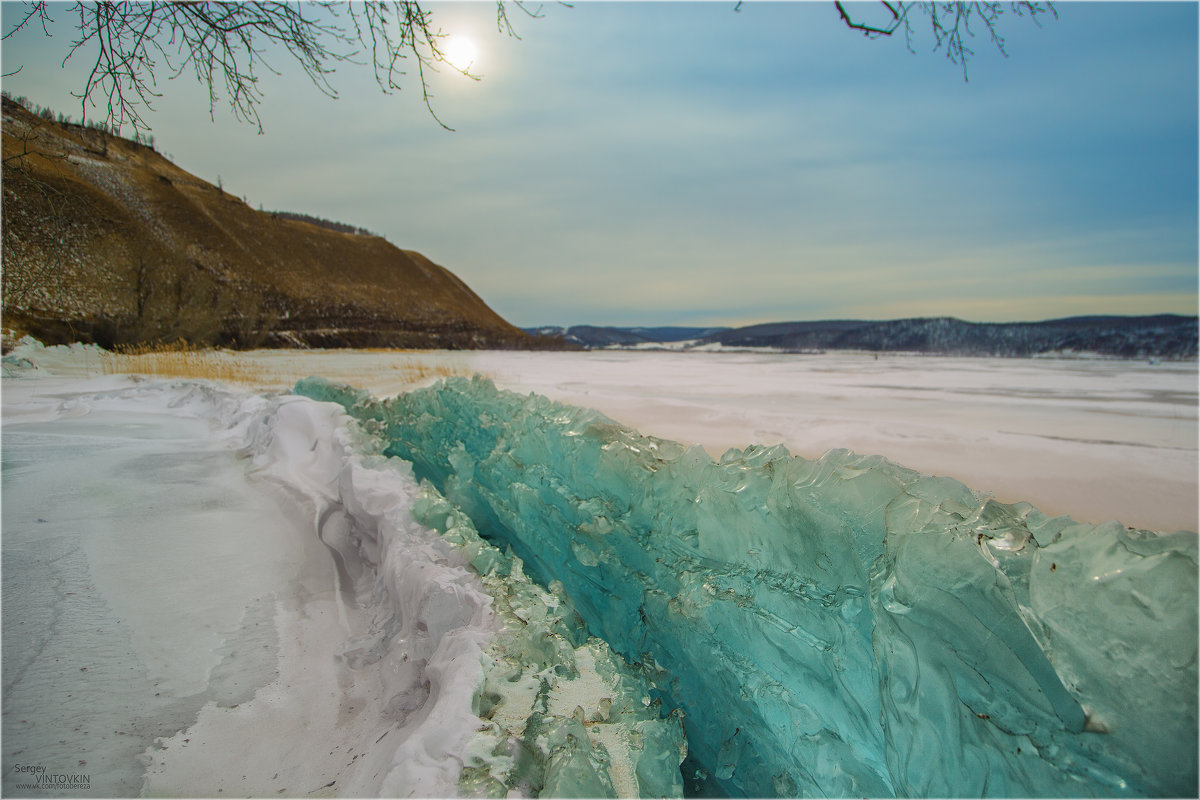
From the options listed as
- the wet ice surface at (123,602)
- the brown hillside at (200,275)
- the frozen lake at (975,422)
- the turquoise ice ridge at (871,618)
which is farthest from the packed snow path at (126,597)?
the frozen lake at (975,422)

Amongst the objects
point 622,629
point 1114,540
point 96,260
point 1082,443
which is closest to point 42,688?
point 622,629

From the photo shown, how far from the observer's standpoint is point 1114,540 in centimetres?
104

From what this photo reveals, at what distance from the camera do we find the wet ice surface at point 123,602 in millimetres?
1657

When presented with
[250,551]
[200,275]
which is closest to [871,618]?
[250,551]

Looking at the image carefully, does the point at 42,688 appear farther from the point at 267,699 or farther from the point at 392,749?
the point at 392,749

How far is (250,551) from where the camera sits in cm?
314

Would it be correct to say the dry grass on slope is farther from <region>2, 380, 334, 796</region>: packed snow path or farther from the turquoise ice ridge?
the turquoise ice ridge

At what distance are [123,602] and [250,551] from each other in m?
0.77

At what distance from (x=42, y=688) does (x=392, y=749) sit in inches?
52.1

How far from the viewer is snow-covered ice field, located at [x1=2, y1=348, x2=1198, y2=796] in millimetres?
1608

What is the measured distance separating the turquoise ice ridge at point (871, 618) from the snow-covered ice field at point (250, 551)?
0.91 meters

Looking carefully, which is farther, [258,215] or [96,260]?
[258,215]

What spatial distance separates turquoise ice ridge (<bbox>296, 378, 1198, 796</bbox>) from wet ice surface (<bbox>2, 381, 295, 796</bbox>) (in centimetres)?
157

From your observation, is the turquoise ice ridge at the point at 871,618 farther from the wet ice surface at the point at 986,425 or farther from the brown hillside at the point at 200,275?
the brown hillside at the point at 200,275
